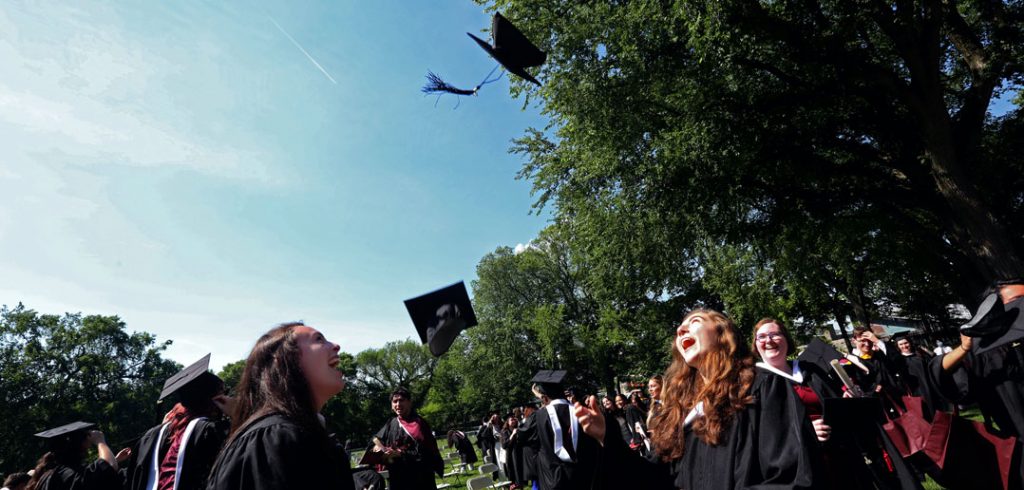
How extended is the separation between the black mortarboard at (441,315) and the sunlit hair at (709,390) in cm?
189

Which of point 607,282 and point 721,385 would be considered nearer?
point 721,385

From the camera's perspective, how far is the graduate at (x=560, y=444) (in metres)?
4.70

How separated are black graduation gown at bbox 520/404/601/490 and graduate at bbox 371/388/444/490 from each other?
1.43 m

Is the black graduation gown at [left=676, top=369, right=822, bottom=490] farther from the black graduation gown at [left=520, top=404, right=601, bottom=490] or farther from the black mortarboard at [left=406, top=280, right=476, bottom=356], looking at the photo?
the black mortarboard at [left=406, top=280, right=476, bottom=356]

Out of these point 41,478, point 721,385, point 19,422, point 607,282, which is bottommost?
point 721,385

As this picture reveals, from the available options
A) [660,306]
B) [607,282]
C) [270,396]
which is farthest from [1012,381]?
[660,306]

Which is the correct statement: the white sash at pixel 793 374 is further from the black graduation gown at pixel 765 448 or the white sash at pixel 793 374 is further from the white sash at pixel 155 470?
the white sash at pixel 155 470

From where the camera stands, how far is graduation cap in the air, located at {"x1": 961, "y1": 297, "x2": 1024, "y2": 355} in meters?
3.44

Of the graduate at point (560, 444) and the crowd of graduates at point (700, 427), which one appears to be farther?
the graduate at point (560, 444)

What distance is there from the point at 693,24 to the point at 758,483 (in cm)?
866

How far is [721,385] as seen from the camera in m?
2.46

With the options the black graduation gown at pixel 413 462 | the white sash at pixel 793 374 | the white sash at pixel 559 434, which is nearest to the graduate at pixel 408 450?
the black graduation gown at pixel 413 462

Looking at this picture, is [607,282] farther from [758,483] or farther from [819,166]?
[758,483]

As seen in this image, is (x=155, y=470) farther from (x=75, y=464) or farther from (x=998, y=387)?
(x=998, y=387)
